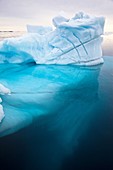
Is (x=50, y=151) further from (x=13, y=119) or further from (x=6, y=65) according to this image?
(x=6, y=65)

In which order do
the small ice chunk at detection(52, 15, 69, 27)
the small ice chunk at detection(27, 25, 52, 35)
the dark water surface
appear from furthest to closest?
the small ice chunk at detection(27, 25, 52, 35) < the small ice chunk at detection(52, 15, 69, 27) < the dark water surface

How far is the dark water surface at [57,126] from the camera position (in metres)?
3.10

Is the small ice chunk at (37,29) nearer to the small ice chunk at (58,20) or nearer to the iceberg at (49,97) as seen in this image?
the small ice chunk at (58,20)

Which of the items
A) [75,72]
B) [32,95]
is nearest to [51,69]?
[75,72]

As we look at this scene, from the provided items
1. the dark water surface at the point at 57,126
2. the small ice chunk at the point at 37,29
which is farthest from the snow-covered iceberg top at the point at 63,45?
the dark water surface at the point at 57,126

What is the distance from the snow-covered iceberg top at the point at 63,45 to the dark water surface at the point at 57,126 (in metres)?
3.04

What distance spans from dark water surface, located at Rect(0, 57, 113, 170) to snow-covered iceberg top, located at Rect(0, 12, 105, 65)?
9.96ft

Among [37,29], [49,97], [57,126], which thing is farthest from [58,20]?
[57,126]

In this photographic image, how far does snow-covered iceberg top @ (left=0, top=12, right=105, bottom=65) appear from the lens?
32.1 ft

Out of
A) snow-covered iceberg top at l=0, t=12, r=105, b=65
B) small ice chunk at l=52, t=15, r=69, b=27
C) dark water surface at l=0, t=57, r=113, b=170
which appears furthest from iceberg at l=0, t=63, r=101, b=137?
small ice chunk at l=52, t=15, r=69, b=27

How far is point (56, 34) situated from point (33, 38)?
1.24m

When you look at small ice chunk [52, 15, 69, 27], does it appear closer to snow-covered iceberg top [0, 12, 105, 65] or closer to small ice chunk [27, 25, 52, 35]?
snow-covered iceberg top [0, 12, 105, 65]

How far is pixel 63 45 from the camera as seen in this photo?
10.1 meters

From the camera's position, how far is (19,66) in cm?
998
